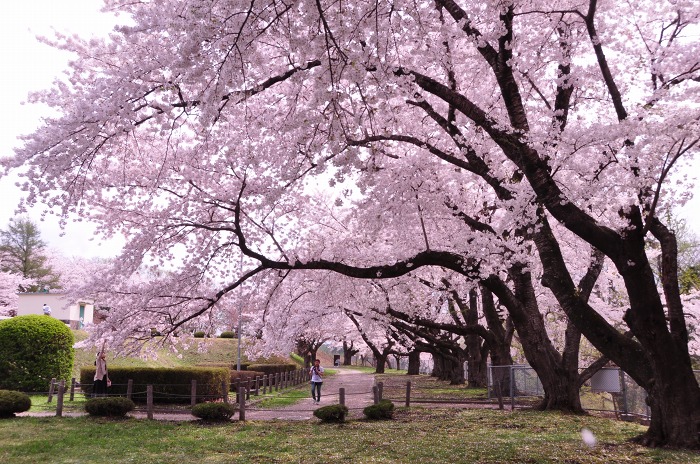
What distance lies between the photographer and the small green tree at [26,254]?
50438 mm

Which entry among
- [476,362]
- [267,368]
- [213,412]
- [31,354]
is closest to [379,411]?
[213,412]

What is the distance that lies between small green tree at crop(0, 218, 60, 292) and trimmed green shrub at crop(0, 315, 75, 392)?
110 feet

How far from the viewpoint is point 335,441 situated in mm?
10828

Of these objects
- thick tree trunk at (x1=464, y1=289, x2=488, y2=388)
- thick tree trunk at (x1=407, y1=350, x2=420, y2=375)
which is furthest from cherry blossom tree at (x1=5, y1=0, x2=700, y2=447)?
thick tree trunk at (x1=407, y1=350, x2=420, y2=375)

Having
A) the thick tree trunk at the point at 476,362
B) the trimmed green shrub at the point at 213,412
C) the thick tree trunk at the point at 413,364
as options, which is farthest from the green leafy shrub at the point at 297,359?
the trimmed green shrub at the point at 213,412

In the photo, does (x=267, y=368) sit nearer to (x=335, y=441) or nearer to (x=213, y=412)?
(x=213, y=412)

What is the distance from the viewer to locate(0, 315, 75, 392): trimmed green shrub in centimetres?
1942

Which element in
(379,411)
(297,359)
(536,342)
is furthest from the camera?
(297,359)

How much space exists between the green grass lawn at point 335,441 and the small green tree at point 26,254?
43447 millimetres

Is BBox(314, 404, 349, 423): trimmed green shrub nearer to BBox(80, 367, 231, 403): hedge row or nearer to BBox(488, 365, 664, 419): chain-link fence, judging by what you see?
BBox(488, 365, 664, 419): chain-link fence

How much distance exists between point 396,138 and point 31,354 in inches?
669

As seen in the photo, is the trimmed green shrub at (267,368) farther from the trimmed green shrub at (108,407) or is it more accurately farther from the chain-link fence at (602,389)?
the trimmed green shrub at (108,407)

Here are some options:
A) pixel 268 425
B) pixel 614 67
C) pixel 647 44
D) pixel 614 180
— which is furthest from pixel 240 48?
pixel 268 425

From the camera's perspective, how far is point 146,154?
41.2 feet
